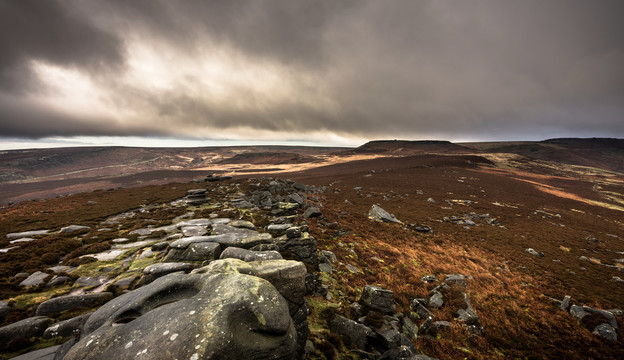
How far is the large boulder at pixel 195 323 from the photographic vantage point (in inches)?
152

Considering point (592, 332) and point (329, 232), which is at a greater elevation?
point (329, 232)

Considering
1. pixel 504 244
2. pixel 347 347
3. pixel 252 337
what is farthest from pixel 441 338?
pixel 504 244

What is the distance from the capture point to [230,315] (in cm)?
454

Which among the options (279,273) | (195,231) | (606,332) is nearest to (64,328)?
(279,273)

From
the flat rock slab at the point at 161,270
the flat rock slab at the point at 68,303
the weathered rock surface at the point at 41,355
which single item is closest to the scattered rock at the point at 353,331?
the flat rock slab at the point at 161,270

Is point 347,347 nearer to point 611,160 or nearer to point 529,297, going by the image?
point 529,297

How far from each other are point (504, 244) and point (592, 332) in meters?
12.0

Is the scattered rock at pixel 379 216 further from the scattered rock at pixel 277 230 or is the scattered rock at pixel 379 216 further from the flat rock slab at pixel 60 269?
the flat rock slab at pixel 60 269

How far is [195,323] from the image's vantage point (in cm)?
423

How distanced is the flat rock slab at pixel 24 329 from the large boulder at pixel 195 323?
6.25ft

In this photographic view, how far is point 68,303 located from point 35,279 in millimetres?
3430

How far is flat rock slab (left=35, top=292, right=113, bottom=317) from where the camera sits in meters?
6.13

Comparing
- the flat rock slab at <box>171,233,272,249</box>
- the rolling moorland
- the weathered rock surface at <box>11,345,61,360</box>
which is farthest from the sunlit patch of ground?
the weathered rock surface at <box>11,345,61,360</box>

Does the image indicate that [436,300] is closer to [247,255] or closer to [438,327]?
[438,327]
